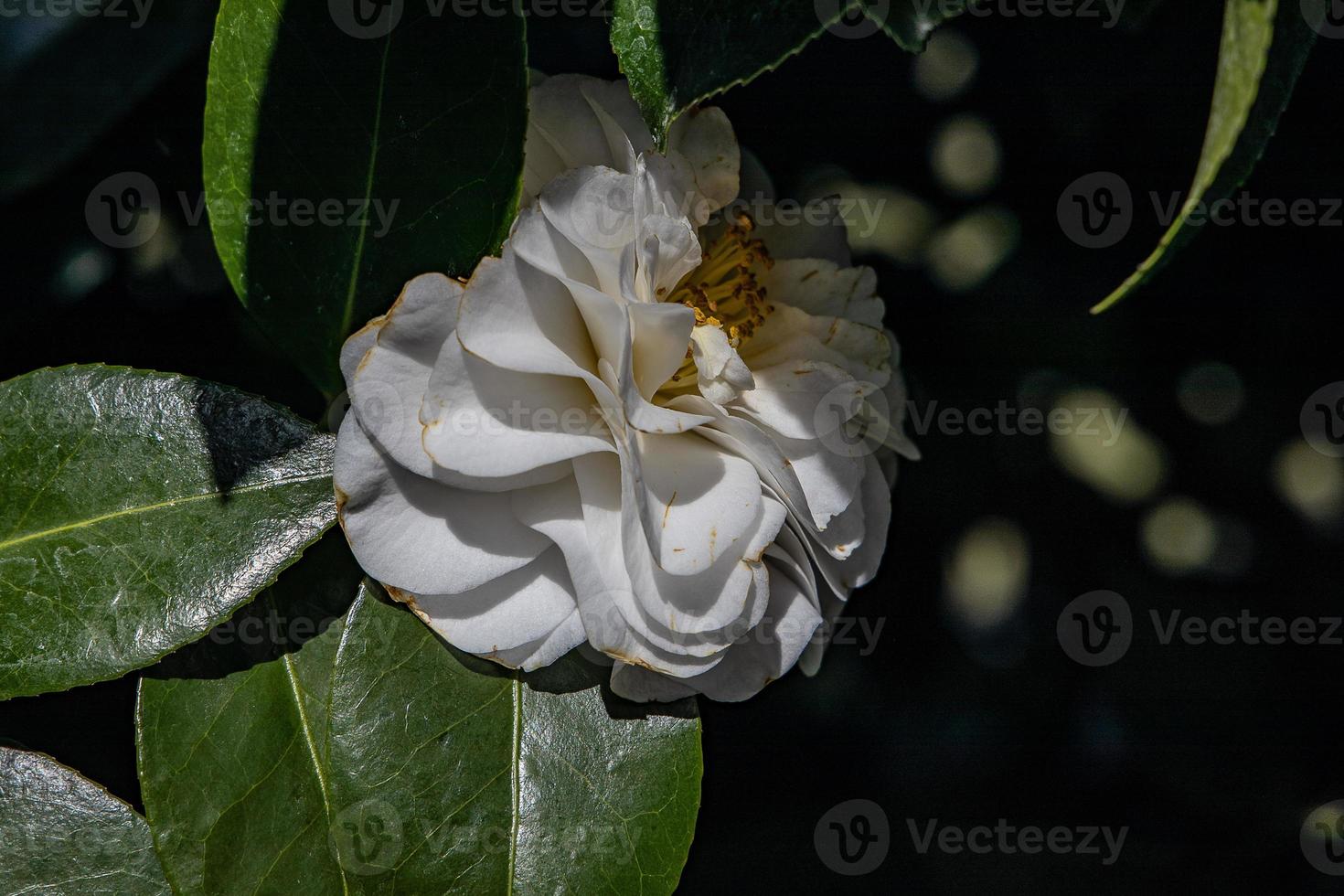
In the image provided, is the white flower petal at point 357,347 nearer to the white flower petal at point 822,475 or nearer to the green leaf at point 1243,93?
the white flower petal at point 822,475

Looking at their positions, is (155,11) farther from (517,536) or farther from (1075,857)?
(1075,857)

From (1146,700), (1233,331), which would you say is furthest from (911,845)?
(1233,331)

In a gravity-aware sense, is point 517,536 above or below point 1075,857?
above

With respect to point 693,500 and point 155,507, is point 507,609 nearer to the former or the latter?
point 693,500

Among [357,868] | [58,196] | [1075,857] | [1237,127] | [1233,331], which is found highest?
[1237,127]

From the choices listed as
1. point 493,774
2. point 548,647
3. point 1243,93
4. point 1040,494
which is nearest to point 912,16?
Result: point 1243,93

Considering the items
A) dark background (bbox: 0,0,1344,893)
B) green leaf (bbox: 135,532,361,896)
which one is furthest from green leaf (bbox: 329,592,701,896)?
dark background (bbox: 0,0,1344,893)

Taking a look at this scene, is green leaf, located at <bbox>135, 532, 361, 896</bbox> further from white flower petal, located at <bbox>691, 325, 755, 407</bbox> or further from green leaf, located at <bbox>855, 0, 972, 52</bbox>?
green leaf, located at <bbox>855, 0, 972, 52</bbox>

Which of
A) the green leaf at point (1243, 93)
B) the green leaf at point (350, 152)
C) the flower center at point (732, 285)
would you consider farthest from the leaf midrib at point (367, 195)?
the green leaf at point (1243, 93)
